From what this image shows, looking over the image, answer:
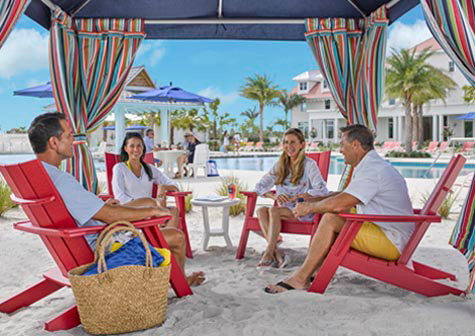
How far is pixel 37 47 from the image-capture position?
497 ft

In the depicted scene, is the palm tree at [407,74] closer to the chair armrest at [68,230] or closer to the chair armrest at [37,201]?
the chair armrest at [68,230]

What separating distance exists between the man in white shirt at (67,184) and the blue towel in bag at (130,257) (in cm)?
14

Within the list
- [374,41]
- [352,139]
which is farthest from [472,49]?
[374,41]

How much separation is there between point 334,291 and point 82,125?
138 inches

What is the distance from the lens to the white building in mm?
26609

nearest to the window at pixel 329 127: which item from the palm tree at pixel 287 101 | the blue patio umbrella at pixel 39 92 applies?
the palm tree at pixel 287 101

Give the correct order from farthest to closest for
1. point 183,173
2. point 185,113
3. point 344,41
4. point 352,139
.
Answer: point 185,113, point 183,173, point 344,41, point 352,139

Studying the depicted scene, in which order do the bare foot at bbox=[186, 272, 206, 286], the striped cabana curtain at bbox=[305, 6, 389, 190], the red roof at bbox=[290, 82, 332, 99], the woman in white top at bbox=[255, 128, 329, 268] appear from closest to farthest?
the bare foot at bbox=[186, 272, 206, 286], the woman in white top at bbox=[255, 128, 329, 268], the striped cabana curtain at bbox=[305, 6, 389, 190], the red roof at bbox=[290, 82, 332, 99]

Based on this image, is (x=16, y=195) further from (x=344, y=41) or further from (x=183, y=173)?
(x=183, y=173)

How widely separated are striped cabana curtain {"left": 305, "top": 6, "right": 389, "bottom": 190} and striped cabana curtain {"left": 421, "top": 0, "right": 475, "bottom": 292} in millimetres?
2283

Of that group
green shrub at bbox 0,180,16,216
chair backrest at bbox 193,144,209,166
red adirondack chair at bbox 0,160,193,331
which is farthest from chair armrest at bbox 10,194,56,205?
chair backrest at bbox 193,144,209,166

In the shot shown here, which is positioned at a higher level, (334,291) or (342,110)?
(342,110)

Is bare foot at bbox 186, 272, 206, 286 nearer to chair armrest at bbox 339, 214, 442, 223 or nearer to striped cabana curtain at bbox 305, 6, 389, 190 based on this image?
chair armrest at bbox 339, 214, 442, 223

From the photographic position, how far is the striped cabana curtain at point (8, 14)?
303 centimetres
